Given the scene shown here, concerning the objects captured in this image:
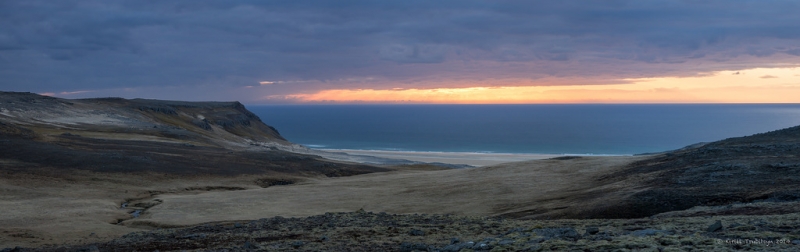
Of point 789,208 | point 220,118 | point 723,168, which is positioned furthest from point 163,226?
point 220,118

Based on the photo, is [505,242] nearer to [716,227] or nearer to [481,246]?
[481,246]

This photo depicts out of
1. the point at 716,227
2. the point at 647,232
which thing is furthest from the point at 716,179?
the point at 647,232

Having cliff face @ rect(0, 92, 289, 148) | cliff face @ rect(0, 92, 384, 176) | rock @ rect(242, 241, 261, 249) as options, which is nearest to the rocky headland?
rock @ rect(242, 241, 261, 249)

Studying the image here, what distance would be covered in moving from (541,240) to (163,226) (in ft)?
71.2

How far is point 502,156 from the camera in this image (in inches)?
4690

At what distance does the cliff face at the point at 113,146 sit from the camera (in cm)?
5191

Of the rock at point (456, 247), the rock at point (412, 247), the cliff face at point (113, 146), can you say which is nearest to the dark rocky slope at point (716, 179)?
the rock at point (456, 247)

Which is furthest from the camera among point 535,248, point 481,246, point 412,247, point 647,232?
point 412,247

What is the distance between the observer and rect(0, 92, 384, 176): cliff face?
51906 mm

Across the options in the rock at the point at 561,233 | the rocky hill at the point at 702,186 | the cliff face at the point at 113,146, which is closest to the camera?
the rock at the point at 561,233

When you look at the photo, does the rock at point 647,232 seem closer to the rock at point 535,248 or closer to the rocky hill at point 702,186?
the rock at point 535,248

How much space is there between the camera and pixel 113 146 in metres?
62.0

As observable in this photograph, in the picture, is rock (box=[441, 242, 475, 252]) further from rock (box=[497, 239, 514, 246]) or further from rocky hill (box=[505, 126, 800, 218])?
rocky hill (box=[505, 126, 800, 218])

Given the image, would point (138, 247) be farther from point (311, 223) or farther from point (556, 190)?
point (556, 190)
